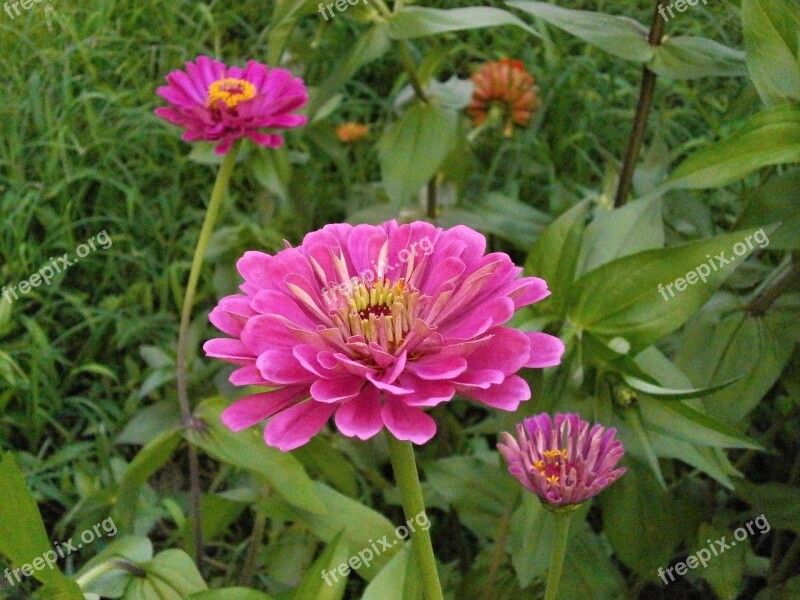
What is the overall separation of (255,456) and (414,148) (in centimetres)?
43

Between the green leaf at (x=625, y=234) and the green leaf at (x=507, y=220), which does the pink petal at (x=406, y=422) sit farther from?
the green leaf at (x=507, y=220)

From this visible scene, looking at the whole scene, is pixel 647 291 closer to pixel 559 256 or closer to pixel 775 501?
pixel 559 256

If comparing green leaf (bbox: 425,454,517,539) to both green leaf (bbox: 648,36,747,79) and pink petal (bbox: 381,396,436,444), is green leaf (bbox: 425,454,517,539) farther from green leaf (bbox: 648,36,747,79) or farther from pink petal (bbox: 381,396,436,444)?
pink petal (bbox: 381,396,436,444)

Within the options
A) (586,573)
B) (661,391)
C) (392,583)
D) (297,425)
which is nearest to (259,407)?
(297,425)

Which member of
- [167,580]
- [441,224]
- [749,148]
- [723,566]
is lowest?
[723,566]

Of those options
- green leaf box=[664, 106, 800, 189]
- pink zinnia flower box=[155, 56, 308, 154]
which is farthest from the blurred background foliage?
pink zinnia flower box=[155, 56, 308, 154]

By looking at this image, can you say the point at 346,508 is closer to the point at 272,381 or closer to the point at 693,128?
the point at 272,381

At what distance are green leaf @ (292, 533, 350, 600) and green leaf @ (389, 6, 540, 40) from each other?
0.51m

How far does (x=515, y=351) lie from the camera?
429mm

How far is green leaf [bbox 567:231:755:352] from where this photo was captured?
71 centimetres

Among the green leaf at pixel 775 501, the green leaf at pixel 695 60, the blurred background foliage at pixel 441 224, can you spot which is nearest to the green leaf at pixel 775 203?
the blurred background foliage at pixel 441 224

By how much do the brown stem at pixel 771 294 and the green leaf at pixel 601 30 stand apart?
0.80ft

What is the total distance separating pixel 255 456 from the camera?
83 centimetres

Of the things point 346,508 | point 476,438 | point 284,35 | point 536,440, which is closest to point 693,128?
point 476,438
